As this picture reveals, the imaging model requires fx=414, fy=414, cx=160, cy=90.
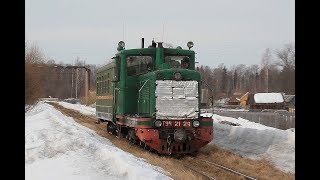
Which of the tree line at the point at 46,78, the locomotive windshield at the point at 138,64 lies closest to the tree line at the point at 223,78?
the tree line at the point at 46,78

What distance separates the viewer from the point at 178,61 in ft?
49.4

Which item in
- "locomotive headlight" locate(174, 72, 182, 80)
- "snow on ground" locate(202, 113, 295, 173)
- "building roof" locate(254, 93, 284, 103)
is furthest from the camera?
"building roof" locate(254, 93, 284, 103)

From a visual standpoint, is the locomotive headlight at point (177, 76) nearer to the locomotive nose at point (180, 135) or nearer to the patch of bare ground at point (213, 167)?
the locomotive nose at point (180, 135)

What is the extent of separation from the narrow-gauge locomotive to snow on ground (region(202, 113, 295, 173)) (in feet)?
3.01

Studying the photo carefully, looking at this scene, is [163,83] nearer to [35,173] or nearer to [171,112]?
[171,112]

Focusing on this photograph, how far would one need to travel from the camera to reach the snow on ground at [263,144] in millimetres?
12845

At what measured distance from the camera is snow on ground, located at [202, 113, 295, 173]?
1285cm

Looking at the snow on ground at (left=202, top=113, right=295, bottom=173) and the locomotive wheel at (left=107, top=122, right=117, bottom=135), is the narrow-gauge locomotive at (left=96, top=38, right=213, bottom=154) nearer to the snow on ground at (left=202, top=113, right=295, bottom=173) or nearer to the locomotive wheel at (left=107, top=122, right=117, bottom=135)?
the snow on ground at (left=202, top=113, right=295, bottom=173)

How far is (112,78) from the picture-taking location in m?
16.8

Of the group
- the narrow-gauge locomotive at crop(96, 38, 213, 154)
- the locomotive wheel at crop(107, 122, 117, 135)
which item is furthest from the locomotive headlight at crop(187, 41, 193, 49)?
Result: the locomotive wheel at crop(107, 122, 117, 135)

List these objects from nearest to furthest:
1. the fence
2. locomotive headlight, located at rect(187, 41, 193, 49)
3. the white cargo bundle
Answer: the white cargo bundle → locomotive headlight, located at rect(187, 41, 193, 49) → the fence
